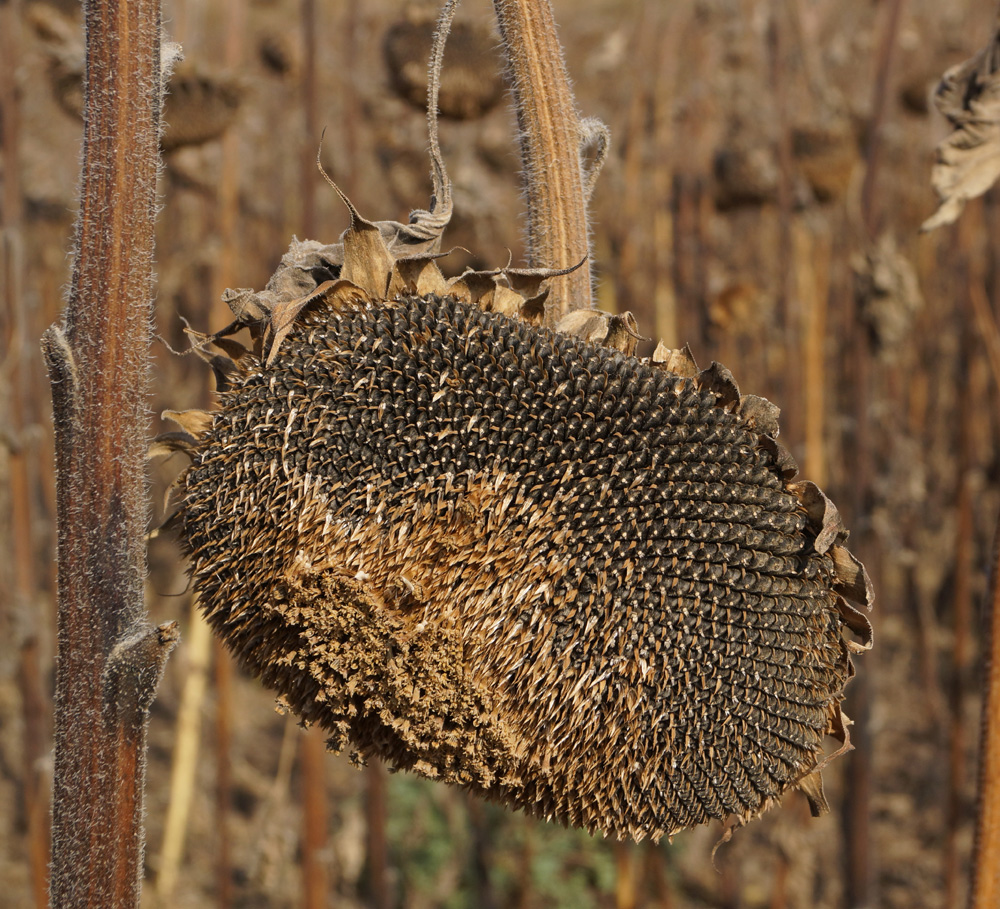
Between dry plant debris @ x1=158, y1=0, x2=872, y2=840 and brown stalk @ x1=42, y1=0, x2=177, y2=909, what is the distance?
0.09 meters

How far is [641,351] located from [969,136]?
2.84 m

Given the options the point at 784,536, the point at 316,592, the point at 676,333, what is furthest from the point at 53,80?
the point at 784,536

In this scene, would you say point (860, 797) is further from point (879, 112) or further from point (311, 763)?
point (879, 112)

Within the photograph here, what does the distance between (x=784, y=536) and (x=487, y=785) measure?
1.44 feet

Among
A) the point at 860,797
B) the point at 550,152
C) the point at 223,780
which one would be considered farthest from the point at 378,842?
the point at 550,152

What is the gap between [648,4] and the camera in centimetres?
488

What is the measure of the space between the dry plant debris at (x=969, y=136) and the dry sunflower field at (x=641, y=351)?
0.58 m

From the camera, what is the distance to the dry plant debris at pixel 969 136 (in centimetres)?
151

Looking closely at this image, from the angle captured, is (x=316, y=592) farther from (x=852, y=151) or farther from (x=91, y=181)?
(x=852, y=151)

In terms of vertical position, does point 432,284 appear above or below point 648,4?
below

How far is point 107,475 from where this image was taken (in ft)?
3.39

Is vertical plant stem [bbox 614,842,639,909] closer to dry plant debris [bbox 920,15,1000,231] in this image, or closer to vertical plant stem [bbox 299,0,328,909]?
vertical plant stem [bbox 299,0,328,909]

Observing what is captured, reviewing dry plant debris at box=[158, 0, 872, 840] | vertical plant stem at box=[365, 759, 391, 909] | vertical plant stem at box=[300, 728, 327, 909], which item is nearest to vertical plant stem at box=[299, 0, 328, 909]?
vertical plant stem at box=[300, 728, 327, 909]

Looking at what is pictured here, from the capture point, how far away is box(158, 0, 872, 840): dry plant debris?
1050 millimetres
